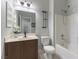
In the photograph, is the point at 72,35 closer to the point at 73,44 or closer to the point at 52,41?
the point at 73,44

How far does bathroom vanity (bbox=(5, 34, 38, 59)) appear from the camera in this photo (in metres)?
2.09

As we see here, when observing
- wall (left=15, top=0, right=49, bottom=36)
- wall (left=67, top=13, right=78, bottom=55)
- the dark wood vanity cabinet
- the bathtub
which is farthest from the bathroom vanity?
wall (left=67, top=13, right=78, bottom=55)

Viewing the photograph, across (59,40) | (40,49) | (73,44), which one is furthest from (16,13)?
(73,44)

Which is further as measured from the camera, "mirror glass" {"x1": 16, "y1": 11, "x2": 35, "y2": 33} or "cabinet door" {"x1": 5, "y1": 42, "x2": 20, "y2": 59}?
"mirror glass" {"x1": 16, "y1": 11, "x2": 35, "y2": 33}

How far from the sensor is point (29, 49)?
2613 millimetres

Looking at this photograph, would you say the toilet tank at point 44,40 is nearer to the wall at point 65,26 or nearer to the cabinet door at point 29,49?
the wall at point 65,26

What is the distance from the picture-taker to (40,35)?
4004 millimetres

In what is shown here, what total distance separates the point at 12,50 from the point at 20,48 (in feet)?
0.79

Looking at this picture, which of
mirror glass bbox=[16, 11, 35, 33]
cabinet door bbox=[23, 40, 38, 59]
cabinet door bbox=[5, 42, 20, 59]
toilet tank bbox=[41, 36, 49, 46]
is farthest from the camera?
toilet tank bbox=[41, 36, 49, 46]

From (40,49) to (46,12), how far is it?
163 cm

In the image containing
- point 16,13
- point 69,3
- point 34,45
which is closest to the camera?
point 34,45

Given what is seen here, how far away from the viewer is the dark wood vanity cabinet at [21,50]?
82.2 inches

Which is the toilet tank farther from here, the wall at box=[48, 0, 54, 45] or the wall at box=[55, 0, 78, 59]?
→ the wall at box=[55, 0, 78, 59]

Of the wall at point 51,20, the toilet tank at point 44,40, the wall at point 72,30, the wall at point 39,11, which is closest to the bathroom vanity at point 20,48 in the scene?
the toilet tank at point 44,40
